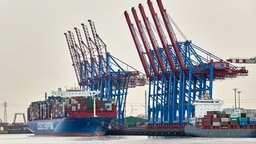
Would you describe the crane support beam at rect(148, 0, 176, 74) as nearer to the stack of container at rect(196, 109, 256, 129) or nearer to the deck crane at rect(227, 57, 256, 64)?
the deck crane at rect(227, 57, 256, 64)

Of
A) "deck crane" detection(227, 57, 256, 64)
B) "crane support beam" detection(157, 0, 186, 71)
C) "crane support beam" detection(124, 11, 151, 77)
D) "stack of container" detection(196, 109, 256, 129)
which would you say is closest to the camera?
"stack of container" detection(196, 109, 256, 129)

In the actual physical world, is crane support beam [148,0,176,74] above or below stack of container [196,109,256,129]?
above

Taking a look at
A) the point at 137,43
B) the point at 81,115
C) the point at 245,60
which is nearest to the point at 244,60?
the point at 245,60

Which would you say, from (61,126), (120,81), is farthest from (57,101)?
(120,81)

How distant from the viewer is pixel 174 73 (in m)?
146

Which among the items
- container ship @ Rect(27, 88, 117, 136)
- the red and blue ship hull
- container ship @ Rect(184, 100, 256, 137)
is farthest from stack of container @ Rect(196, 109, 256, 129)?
the red and blue ship hull

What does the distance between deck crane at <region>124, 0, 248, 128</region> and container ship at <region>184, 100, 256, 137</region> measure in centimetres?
761

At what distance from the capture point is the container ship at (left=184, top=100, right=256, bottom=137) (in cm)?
12619

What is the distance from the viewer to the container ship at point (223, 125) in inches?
4968

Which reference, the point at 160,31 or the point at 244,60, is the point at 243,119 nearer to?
the point at 244,60

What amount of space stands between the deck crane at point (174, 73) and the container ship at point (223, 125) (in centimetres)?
761

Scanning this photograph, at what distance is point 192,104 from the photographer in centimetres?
14300

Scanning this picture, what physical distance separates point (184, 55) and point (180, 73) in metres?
4.09

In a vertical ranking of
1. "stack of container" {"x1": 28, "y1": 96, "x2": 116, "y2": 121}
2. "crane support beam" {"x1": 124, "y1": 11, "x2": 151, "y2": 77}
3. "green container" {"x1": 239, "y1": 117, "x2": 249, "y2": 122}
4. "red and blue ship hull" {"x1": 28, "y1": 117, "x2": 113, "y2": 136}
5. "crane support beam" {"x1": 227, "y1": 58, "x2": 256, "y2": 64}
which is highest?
"crane support beam" {"x1": 124, "y1": 11, "x2": 151, "y2": 77}
